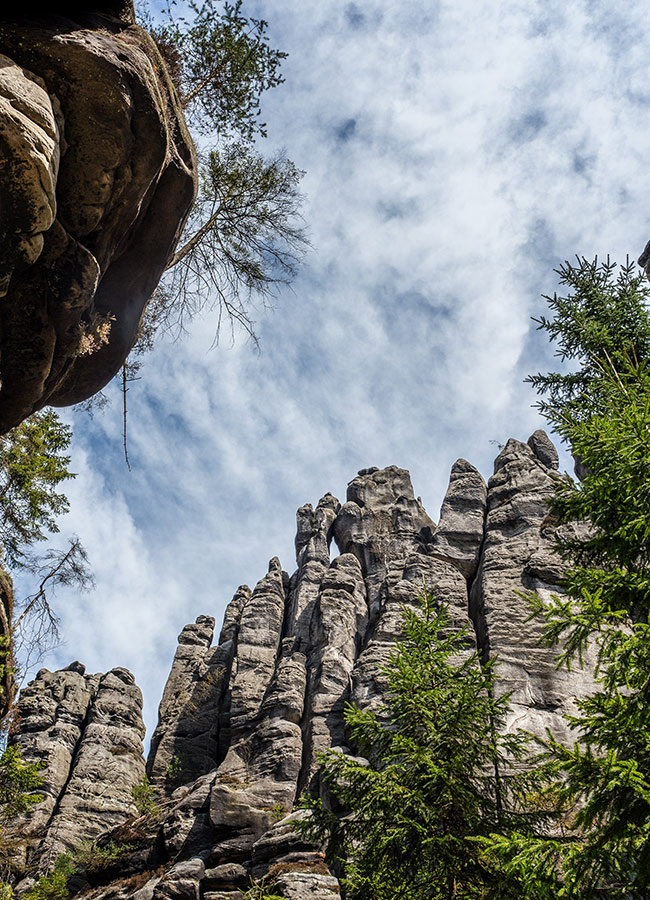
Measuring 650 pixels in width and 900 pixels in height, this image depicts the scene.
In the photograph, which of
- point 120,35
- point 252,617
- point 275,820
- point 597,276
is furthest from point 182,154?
point 252,617

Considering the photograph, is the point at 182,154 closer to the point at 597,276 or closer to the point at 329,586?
the point at 597,276

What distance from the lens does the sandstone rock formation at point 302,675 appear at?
66.9 ft

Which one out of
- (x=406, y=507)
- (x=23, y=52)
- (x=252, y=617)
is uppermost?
(x=406, y=507)

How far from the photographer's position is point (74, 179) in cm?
862

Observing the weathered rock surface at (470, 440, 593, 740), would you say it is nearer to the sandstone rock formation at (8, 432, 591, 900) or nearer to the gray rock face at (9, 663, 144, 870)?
the sandstone rock formation at (8, 432, 591, 900)

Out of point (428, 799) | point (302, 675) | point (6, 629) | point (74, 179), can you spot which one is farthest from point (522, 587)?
point (74, 179)

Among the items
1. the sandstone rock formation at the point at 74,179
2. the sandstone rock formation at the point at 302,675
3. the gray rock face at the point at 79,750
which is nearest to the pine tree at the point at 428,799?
the sandstone rock formation at the point at 302,675

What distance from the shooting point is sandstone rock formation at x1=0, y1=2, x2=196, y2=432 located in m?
7.06

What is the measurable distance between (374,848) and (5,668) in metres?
6.36

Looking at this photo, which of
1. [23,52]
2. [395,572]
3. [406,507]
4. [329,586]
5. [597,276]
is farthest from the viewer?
[406,507]

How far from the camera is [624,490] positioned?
879 cm

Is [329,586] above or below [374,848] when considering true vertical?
above

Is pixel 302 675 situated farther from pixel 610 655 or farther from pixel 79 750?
pixel 610 655

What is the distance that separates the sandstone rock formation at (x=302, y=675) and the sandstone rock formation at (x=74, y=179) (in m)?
9.15
